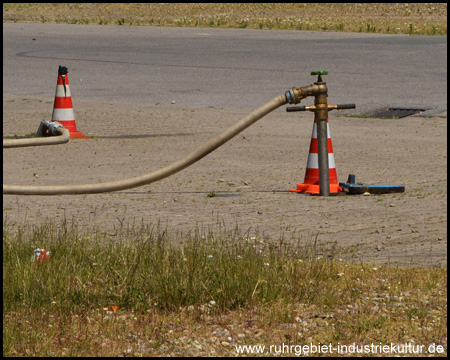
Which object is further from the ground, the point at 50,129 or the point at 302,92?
the point at 302,92

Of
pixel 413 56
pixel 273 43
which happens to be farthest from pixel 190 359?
pixel 273 43

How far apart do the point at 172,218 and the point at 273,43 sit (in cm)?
2205

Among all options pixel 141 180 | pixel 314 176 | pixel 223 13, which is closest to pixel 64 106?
pixel 314 176

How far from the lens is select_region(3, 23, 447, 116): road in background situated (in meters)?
16.2

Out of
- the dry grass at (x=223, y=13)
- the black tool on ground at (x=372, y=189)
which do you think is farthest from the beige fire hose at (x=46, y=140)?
the dry grass at (x=223, y=13)

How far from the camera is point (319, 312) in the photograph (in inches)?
193

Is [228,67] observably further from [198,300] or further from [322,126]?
[198,300]

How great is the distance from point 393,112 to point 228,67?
296 inches

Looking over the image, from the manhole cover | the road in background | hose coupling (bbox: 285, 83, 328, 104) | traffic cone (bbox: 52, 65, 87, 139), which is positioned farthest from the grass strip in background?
the road in background

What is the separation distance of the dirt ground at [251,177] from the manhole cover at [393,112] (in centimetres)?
37

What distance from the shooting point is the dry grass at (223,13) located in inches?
1767

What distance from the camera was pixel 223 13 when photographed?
2210 inches

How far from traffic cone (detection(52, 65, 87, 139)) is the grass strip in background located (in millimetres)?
6036

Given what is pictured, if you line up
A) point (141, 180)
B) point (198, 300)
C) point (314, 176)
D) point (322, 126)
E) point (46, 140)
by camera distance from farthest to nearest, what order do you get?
point (314, 176) → point (322, 126) → point (46, 140) → point (141, 180) → point (198, 300)
